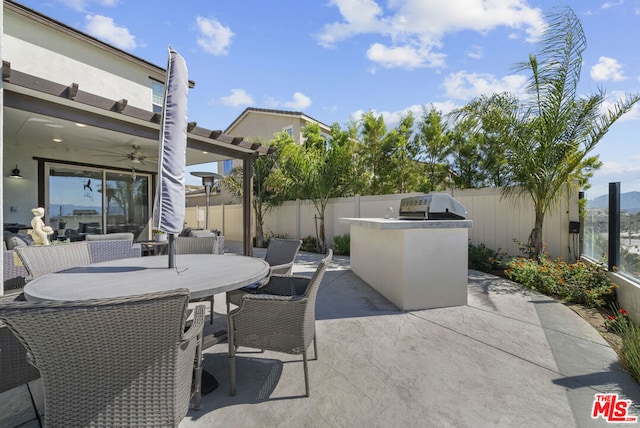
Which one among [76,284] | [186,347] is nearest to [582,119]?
[186,347]

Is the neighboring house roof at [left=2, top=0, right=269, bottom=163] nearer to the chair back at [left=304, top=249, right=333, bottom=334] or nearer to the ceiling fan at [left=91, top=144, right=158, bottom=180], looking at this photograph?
the ceiling fan at [left=91, top=144, right=158, bottom=180]

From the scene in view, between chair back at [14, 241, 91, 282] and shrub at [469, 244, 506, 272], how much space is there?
699 cm

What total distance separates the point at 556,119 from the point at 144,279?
6840mm

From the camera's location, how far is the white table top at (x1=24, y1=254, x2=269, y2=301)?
76.7 inches

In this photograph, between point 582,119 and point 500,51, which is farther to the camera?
point 500,51

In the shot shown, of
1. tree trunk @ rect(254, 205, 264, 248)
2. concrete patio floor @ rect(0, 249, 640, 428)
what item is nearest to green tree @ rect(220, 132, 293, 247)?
tree trunk @ rect(254, 205, 264, 248)

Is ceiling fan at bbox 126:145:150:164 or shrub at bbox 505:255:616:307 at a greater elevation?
ceiling fan at bbox 126:145:150:164

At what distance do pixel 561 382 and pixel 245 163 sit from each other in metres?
6.79

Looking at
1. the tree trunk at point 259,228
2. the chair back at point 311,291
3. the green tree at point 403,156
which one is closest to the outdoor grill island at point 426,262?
the chair back at point 311,291

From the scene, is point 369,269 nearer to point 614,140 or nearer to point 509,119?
point 509,119

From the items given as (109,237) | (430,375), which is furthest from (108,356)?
(109,237)

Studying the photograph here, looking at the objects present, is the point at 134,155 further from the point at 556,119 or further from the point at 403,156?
the point at 556,119

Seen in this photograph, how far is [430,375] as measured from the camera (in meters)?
2.55

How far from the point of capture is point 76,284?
84.8 inches
